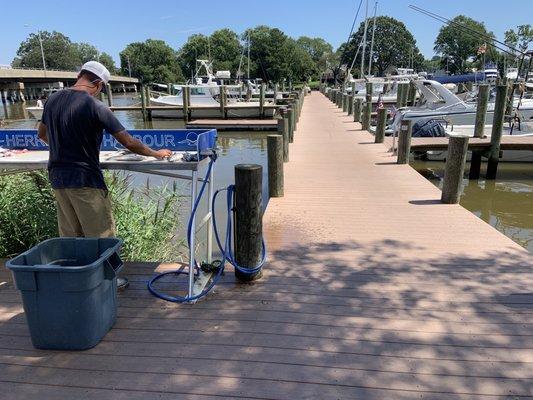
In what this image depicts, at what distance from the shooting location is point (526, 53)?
492 inches

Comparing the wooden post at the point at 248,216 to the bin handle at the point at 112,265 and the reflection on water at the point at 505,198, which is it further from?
the reflection on water at the point at 505,198

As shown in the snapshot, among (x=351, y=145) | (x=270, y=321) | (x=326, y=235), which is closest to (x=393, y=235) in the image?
(x=326, y=235)

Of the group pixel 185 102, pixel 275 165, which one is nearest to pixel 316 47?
pixel 185 102

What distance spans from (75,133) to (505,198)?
9.98m

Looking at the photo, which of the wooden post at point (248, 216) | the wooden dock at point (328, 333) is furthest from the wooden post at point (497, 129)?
the wooden post at point (248, 216)

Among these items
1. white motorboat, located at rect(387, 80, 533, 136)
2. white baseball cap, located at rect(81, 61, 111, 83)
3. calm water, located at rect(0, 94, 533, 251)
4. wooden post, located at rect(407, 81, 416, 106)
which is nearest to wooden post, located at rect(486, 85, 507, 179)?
calm water, located at rect(0, 94, 533, 251)

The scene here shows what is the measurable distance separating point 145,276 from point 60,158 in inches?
48.4

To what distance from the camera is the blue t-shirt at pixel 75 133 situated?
9.00 ft

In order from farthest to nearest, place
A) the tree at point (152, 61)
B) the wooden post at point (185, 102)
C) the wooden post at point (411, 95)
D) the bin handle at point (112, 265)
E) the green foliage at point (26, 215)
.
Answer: the tree at point (152, 61)
the wooden post at point (185, 102)
the wooden post at point (411, 95)
the green foliage at point (26, 215)
the bin handle at point (112, 265)

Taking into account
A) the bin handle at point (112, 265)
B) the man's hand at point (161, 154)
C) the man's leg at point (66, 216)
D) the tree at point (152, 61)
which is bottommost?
the bin handle at point (112, 265)

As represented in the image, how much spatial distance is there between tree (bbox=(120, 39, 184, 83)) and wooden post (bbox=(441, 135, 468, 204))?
8673 centimetres

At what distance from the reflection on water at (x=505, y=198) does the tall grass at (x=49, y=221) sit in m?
5.95

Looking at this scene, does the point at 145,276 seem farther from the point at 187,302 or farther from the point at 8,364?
the point at 8,364

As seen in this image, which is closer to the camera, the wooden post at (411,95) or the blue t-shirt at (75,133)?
the blue t-shirt at (75,133)
